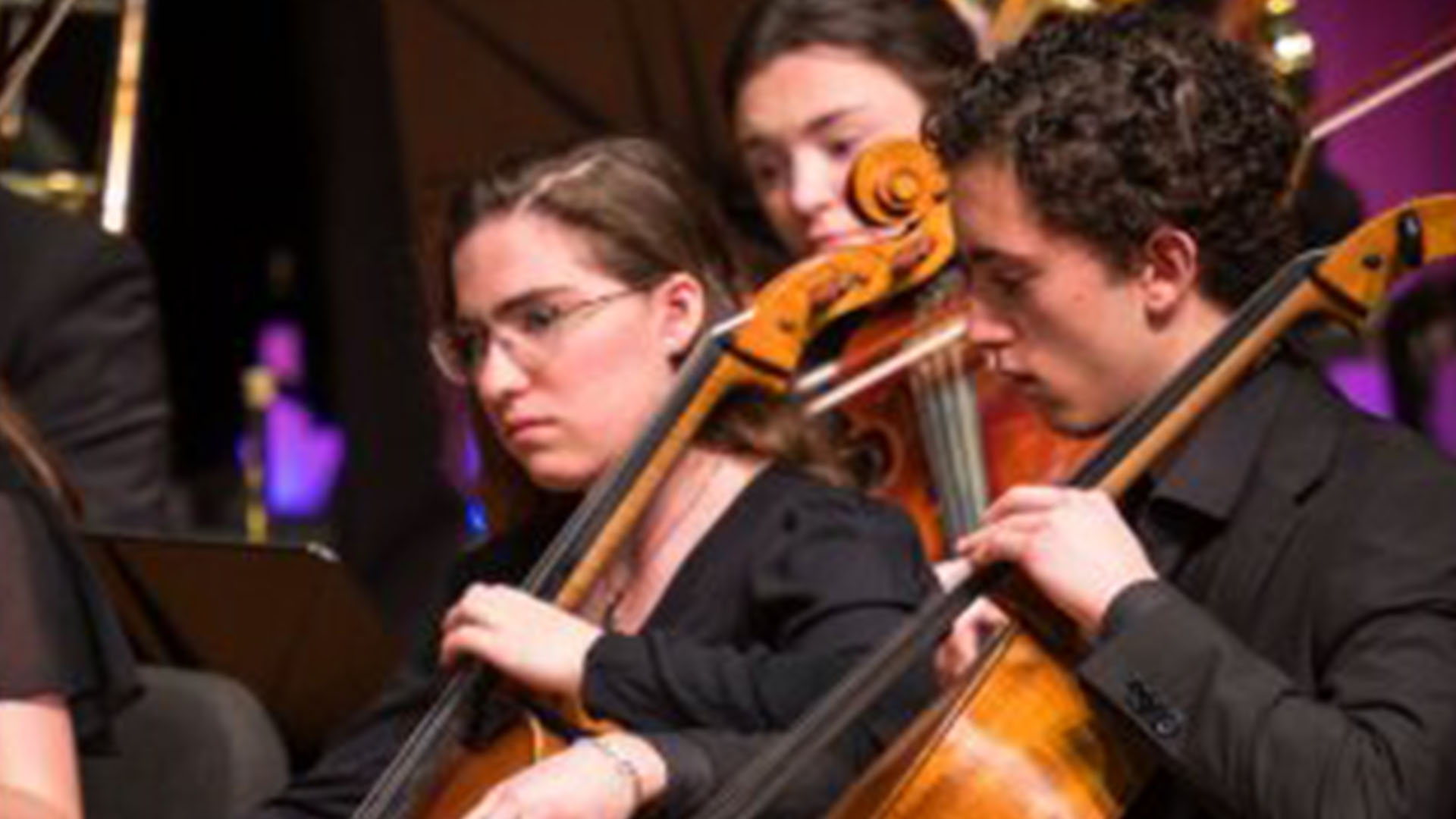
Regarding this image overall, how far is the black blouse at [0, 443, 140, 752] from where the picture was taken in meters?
2.00

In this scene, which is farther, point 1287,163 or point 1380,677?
point 1287,163

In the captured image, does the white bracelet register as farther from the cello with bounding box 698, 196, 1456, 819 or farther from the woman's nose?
the woman's nose

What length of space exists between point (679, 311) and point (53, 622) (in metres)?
0.53

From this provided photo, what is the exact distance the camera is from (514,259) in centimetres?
222

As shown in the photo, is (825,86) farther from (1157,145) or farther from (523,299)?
(1157,145)

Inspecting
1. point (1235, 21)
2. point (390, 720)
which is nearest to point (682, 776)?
point (390, 720)

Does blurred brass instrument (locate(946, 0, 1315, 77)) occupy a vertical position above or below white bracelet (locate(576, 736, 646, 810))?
above

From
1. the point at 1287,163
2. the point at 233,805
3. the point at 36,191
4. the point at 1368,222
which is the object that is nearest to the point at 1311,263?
the point at 1368,222

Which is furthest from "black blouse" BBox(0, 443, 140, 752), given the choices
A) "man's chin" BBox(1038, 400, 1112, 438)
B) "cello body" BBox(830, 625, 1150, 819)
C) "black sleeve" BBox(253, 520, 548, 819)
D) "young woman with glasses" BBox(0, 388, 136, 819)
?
"man's chin" BBox(1038, 400, 1112, 438)

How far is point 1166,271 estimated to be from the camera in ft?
6.19

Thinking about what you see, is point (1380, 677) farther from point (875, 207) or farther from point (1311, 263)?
point (875, 207)

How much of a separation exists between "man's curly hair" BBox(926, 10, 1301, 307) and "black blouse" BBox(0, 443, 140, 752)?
0.71 m

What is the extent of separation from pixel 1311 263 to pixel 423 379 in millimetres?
2487

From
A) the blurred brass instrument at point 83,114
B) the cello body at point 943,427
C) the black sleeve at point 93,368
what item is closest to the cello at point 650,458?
the cello body at point 943,427
